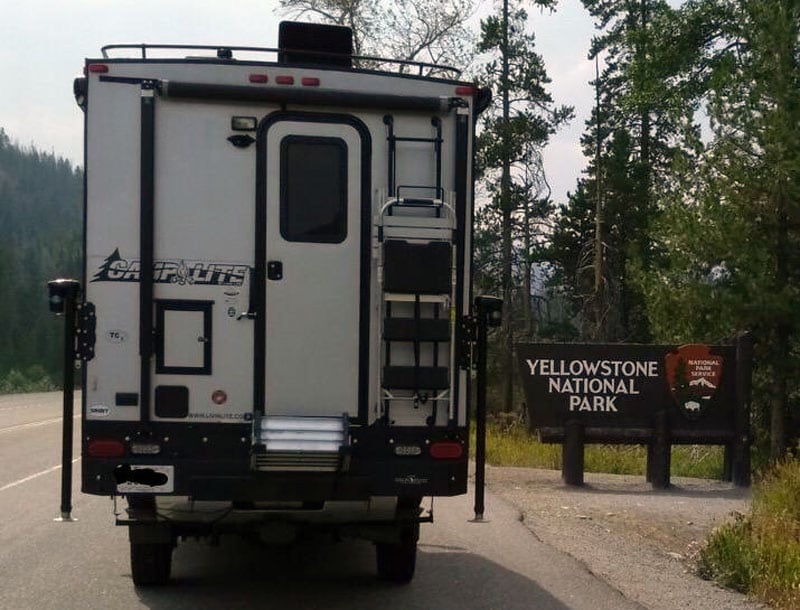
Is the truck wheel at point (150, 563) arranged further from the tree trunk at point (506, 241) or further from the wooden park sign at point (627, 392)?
the tree trunk at point (506, 241)

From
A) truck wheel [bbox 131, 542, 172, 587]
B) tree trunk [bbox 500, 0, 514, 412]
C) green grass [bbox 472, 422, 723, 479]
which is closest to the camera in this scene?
truck wheel [bbox 131, 542, 172, 587]

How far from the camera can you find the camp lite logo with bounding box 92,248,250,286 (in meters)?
6.83

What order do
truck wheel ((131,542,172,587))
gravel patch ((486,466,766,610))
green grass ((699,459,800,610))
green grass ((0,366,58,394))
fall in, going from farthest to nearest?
1. green grass ((0,366,58,394))
2. gravel patch ((486,466,766,610))
3. green grass ((699,459,800,610))
4. truck wheel ((131,542,172,587))

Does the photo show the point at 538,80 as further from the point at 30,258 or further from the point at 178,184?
the point at 30,258

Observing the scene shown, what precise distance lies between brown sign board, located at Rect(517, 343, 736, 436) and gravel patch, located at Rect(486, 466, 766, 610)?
2.85 ft

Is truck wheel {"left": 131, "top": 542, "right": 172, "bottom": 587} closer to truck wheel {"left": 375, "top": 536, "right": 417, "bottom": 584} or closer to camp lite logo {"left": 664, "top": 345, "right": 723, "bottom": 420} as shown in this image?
truck wheel {"left": 375, "top": 536, "right": 417, "bottom": 584}

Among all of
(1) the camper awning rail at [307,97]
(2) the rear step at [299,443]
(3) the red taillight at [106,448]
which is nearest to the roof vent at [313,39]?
(1) the camper awning rail at [307,97]

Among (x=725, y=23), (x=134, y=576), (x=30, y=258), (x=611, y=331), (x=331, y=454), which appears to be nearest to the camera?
(x=331, y=454)

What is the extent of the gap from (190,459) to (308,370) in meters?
0.90

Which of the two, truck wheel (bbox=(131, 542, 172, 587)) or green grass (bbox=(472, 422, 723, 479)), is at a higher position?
truck wheel (bbox=(131, 542, 172, 587))

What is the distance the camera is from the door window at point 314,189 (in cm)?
705

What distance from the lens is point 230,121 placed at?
7.02 metres

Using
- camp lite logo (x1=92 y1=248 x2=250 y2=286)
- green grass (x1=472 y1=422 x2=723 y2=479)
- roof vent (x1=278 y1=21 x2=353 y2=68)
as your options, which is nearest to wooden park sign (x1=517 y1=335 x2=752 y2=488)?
green grass (x1=472 y1=422 x2=723 y2=479)

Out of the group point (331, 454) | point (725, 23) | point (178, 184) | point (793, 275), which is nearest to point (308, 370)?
point (331, 454)
